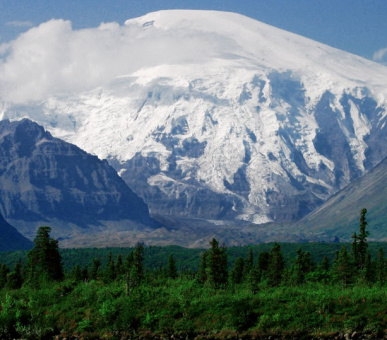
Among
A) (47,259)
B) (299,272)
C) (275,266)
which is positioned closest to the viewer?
(47,259)

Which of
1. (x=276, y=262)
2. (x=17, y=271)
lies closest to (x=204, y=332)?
(x=276, y=262)

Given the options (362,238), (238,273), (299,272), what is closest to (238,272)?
(238,273)

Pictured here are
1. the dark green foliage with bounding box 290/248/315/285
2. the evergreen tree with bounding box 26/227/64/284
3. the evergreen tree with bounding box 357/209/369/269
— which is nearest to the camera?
the dark green foliage with bounding box 290/248/315/285

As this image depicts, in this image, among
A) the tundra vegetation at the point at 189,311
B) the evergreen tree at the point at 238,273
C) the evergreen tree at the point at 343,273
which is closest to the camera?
the tundra vegetation at the point at 189,311

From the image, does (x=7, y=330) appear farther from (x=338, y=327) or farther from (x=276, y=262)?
(x=276, y=262)

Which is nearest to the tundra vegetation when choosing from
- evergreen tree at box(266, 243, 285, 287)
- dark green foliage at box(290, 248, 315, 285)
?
dark green foliage at box(290, 248, 315, 285)

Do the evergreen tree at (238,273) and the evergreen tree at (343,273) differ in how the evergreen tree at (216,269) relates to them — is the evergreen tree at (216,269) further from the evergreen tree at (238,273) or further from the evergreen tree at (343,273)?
the evergreen tree at (238,273)

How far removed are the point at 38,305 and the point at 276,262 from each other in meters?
66.0

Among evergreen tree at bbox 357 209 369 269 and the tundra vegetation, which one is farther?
evergreen tree at bbox 357 209 369 269

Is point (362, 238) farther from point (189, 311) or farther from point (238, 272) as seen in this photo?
point (189, 311)

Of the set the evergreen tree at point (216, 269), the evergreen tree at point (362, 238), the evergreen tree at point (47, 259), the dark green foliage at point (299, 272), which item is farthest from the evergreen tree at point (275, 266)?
the evergreen tree at point (47, 259)

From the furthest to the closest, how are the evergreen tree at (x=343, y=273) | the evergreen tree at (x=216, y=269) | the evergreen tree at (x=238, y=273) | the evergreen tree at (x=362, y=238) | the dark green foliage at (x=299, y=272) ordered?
the evergreen tree at (x=238, y=273), the evergreen tree at (x=362, y=238), the dark green foliage at (x=299, y=272), the evergreen tree at (x=343, y=273), the evergreen tree at (x=216, y=269)

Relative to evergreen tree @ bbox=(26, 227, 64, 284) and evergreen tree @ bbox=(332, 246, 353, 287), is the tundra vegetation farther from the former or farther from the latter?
evergreen tree @ bbox=(26, 227, 64, 284)

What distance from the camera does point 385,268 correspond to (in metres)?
169
